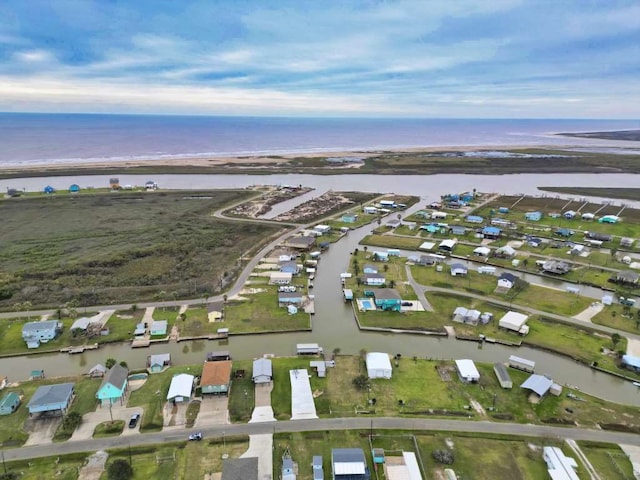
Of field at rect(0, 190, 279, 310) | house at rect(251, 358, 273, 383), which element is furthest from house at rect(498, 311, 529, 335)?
field at rect(0, 190, 279, 310)

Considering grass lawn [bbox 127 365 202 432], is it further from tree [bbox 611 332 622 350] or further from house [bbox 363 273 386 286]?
tree [bbox 611 332 622 350]

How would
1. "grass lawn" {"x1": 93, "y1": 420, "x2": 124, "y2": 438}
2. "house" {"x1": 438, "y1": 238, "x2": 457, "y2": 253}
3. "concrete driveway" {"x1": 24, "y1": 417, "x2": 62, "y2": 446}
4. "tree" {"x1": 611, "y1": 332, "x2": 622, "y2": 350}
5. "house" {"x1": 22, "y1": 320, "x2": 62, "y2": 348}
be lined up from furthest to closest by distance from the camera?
"house" {"x1": 438, "y1": 238, "x2": 457, "y2": 253}
"house" {"x1": 22, "y1": 320, "x2": 62, "y2": 348}
"tree" {"x1": 611, "y1": 332, "x2": 622, "y2": 350}
"grass lawn" {"x1": 93, "y1": 420, "x2": 124, "y2": 438}
"concrete driveway" {"x1": 24, "y1": 417, "x2": 62, "y2": 446}

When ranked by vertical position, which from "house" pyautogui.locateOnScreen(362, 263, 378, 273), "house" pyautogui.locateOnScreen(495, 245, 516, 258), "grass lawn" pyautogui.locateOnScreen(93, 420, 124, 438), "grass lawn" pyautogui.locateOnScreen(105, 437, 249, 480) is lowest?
"grass lawn" pyautogui.locateOnScreen(105, 437, 249, 480)

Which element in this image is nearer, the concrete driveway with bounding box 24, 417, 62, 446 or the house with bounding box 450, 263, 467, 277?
A: the concrete driveway with bounding box 24, 417, 62, 446

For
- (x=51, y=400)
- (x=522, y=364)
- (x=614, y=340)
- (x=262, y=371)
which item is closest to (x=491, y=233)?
(x=614, y=340)

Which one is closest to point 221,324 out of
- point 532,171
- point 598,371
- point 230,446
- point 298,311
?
point 298,311
